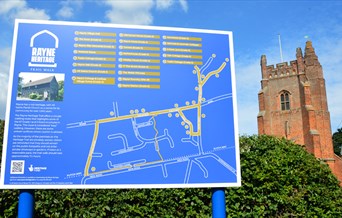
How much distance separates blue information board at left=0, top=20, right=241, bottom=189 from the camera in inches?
165

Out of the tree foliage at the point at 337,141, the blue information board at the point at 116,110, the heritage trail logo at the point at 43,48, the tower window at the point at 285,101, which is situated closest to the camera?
the blue information board at the point at 116,110

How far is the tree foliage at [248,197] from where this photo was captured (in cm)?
626

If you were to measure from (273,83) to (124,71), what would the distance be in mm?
38971

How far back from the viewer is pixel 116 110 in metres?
4.44

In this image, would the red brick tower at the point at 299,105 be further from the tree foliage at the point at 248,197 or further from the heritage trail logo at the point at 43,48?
the heritage trail logo at the point at 43,48

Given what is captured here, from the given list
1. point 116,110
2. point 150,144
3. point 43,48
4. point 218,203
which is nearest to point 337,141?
point 218,203

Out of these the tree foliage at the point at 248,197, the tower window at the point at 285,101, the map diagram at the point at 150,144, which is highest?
the tower window at the point at 285,101

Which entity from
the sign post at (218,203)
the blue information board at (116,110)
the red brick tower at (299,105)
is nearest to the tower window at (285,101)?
the red brick tower at (299,105)

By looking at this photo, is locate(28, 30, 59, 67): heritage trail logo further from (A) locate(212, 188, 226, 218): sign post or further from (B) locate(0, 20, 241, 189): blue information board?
(A) locate(212, 188, 226, 218): sign post

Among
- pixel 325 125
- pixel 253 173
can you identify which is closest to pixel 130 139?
pixel 253 173

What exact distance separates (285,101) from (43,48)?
38494 millimetres

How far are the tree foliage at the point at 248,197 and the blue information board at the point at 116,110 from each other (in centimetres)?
235

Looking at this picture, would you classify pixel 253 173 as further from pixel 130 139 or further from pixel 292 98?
pixel 292 98

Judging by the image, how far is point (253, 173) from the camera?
23.4 feet
